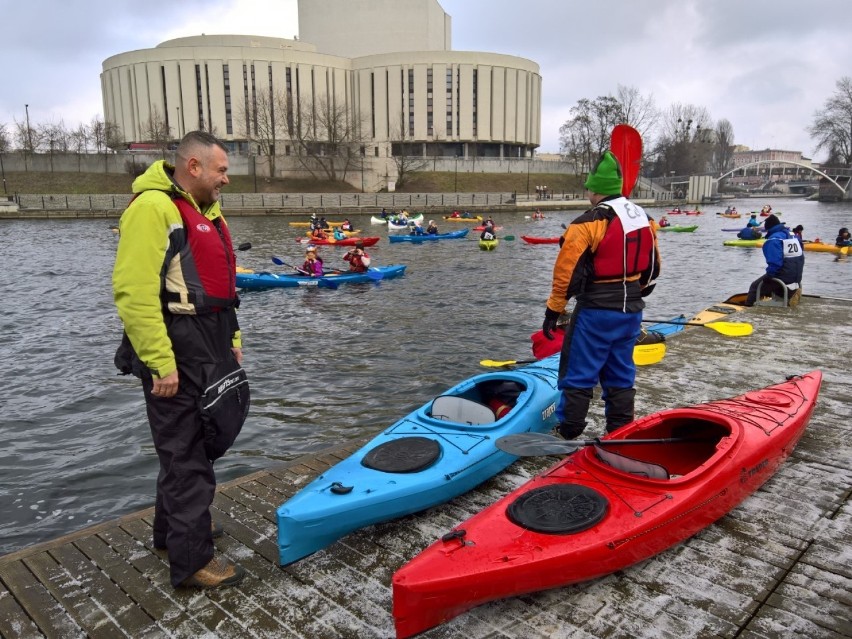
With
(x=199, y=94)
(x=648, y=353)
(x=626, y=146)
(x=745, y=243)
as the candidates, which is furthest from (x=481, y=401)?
(x=199, y=94)

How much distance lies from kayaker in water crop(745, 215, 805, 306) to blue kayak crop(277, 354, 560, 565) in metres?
6.88

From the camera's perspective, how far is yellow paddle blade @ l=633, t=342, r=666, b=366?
731 centimetres

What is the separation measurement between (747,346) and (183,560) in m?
7.60

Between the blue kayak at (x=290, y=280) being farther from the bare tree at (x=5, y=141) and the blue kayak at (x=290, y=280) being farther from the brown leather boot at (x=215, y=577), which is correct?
the bare tree at (x=5, y=141)

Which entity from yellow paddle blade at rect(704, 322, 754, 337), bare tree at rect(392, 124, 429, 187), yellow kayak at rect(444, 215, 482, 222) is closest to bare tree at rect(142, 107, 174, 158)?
bare tree at rect(392, 124, 429, 187)

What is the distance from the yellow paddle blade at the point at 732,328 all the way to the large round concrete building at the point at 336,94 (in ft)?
201

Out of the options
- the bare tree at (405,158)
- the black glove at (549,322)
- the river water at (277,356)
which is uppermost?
the bare tree at (405,158)

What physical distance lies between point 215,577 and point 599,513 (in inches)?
82.5

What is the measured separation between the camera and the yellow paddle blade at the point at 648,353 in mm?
7312

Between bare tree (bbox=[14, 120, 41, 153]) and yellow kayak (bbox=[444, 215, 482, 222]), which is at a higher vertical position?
bare tree (bbox=[14, 120, 41, 153])

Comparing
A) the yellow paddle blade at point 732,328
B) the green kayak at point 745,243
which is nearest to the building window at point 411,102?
the green kayak at point 745,243

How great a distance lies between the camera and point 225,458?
6195 millimetres

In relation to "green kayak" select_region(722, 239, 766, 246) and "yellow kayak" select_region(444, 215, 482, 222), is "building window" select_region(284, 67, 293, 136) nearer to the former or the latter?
"yellow kayak" select_region(444, 215, 482, 222)

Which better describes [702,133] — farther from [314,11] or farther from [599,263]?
[599,263]
